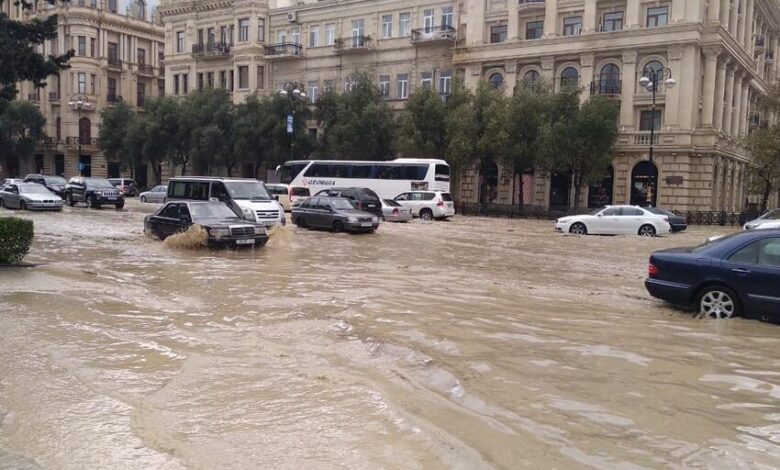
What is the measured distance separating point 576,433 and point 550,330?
3.83 m

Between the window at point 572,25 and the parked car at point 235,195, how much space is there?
102 ft

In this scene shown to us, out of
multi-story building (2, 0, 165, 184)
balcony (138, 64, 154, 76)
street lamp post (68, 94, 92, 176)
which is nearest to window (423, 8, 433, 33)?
multi-story building (2, 0, 165, 184)

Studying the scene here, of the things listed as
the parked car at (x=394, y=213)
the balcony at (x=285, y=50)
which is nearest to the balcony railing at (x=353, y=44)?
the balcony at (x=285, y=50)

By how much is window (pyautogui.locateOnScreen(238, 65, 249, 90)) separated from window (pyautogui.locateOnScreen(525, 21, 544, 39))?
85.6 feet

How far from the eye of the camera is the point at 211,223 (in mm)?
18219

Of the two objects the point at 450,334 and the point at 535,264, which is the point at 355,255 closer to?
the point at 535,264

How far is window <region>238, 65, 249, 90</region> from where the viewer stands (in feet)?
203

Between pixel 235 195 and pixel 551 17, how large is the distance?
31872 mm

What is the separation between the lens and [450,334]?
8930mm

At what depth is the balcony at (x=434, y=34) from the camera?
5125 centimetres

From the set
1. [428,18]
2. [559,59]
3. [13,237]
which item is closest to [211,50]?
[428,18]

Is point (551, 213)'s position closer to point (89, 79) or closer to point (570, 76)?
point (570, 76)

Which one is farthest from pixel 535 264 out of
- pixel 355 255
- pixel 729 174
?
pixel 729 174

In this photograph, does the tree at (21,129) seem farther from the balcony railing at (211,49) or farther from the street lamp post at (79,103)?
the balcony railing at (211,49)
